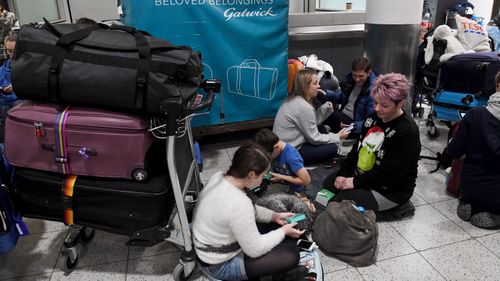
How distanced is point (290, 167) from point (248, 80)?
1198 millimetres

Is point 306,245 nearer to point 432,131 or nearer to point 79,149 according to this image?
point 79,149

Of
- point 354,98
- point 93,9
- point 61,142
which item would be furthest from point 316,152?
point 93,9

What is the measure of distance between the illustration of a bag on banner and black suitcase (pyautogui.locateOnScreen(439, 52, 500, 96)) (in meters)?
1.58

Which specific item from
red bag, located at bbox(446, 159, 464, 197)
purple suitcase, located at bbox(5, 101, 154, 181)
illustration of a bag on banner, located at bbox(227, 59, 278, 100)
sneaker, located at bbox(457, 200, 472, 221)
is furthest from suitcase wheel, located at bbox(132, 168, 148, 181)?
red bag, located at bbox(446, 159, 464, 197)

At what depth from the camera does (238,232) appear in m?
1.69

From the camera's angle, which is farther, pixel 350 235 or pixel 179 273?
pixel 350 235

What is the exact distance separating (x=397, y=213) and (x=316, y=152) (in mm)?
883

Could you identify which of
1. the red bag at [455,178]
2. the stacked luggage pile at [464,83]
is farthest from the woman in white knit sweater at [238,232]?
the stacked luggage pile at [464,83]

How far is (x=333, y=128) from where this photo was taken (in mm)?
3902

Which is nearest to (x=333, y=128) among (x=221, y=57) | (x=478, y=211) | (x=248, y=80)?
(x=248, y=80)

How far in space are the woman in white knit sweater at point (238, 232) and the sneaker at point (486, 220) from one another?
1.33 meters

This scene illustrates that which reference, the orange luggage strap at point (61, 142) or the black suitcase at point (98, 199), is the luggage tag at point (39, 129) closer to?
the orange luggage strap at point (61, 142)

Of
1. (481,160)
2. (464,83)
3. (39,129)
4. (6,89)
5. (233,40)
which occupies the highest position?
(233,40)

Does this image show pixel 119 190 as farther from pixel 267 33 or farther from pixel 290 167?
pixel 267 33
